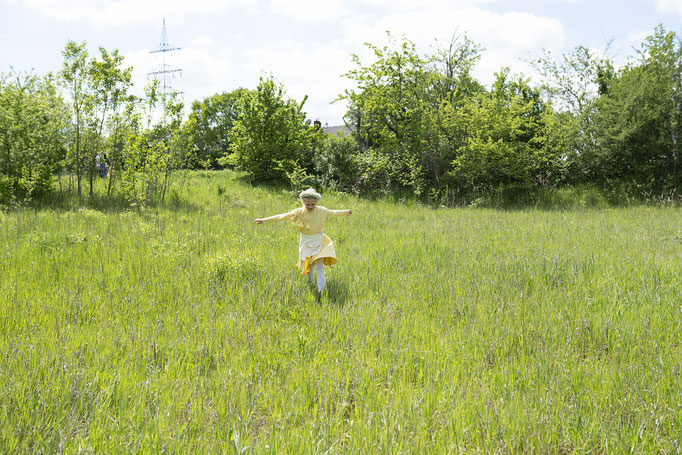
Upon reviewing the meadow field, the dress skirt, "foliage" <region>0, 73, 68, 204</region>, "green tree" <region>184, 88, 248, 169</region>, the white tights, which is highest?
"green tree" <region>184, 88, 248, 169</region>

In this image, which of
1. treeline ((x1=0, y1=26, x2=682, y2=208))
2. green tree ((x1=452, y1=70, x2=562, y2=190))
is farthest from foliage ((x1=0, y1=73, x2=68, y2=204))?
green tree ((x1=452, y1=70, x2=562, y2=190))

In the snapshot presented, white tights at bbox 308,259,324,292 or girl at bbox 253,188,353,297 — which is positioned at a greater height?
girl at bbox 253,188,353,297

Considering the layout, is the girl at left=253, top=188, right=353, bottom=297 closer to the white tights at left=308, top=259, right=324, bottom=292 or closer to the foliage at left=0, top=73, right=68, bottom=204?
the white tights at left=308, top=259, right=324, bottom=292

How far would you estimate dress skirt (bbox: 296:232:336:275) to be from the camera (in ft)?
18.2

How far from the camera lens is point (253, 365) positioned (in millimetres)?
3387

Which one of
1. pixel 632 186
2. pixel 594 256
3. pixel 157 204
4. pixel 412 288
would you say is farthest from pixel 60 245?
pixel 632 186

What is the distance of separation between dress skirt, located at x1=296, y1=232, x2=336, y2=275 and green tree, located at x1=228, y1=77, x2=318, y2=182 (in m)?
14.5

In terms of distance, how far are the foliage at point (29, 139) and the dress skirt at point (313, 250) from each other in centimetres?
1033

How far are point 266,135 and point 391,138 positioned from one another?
20.0ft

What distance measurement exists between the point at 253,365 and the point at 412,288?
2629mm

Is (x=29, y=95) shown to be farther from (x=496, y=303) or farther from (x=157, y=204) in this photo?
(x=496, y=303)

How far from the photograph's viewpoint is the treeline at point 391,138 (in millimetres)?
12844

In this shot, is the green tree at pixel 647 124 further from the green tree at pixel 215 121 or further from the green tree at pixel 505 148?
the green tree at pixel 215 121

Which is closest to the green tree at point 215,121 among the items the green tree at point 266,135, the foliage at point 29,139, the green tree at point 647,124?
the green tree at point 266,135
